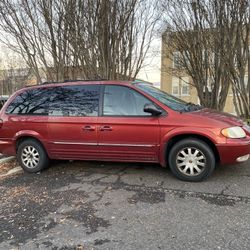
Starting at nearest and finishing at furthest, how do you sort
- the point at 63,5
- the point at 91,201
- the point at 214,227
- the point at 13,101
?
the point at 214,227
the point at 91,201
the point at 13,101
the point at 63,5

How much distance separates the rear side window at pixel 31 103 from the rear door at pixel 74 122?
0.18 m

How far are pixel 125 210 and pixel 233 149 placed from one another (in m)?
1.99

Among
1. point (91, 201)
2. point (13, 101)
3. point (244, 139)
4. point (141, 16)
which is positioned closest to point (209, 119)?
point (244, 139)

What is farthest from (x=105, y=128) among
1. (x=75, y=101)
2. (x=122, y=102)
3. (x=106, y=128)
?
(x=75, y=101)

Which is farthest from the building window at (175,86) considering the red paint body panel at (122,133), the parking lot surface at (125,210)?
the red paint body panel at (122,133)

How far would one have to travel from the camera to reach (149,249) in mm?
3141

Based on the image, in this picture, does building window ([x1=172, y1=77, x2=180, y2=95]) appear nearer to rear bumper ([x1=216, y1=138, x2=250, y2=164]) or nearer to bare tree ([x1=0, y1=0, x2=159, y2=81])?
bare tree ([x1=0, y1=0, x2=159, y2=81])

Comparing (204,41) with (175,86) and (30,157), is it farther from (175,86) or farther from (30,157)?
(175,86)

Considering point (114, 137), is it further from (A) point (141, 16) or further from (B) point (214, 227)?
(A) point (141, 16)

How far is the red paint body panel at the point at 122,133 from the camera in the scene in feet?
16.1

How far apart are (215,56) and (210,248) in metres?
8.69

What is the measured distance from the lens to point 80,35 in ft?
34.2

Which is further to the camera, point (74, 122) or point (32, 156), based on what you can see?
point (32, 156)

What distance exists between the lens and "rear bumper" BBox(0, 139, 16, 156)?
246 inches
